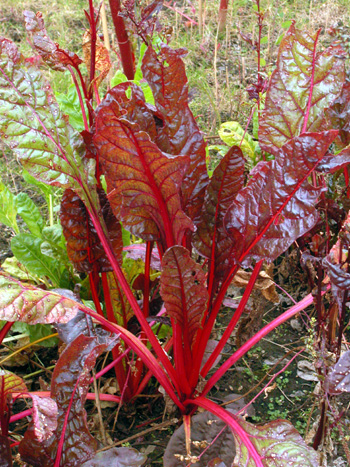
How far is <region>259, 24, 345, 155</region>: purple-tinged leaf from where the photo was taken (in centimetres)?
102

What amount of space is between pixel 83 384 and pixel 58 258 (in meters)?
0.56

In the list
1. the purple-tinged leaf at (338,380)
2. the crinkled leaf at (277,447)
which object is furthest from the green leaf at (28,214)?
the purple-tinged leaf at (338,380)

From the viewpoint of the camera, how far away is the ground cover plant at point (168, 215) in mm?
868

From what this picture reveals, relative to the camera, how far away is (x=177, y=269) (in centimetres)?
93

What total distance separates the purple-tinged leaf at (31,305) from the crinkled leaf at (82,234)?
9.0 inches

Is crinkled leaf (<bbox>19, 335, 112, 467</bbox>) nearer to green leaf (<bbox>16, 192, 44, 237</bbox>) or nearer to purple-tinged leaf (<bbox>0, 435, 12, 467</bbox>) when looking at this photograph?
purple-tinged leaf (<bbox>0, 435, 12, 467</bbox>)

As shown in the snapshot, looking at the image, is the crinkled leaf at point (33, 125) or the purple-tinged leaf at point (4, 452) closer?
the purple-tinged leaf at point (4, 452)

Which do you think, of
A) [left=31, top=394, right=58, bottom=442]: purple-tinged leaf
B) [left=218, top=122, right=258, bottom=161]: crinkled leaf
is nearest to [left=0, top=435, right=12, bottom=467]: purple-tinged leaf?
[left=31, top=394, right=58, bottom=442]: purple-tinged leaf

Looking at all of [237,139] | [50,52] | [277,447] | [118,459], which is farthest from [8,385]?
[237,139]

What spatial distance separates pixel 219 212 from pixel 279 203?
20 cm

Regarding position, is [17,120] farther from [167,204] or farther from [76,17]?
[76,17]

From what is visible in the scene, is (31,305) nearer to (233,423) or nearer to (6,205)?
(233,423)

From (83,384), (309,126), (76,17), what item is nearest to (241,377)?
(83,384)

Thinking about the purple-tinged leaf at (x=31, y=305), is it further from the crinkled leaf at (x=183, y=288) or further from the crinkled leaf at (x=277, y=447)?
the crinkled leaf at (x=277, y=447)
